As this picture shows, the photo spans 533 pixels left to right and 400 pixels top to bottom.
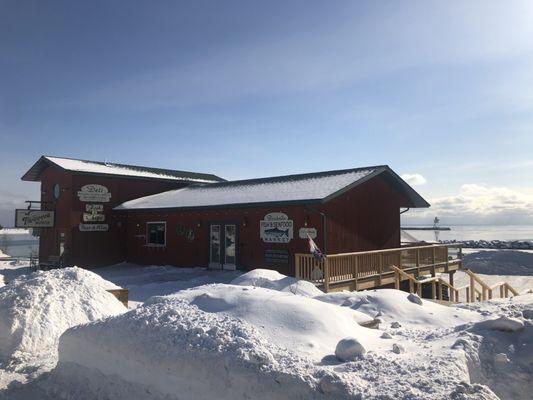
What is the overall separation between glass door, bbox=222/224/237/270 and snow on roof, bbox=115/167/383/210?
3.86ft

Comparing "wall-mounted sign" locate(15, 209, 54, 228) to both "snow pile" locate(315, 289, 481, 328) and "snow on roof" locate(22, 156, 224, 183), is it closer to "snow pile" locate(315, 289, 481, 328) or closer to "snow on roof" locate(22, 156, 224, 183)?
"snow on roof" locate(22, 156, 224, 183)

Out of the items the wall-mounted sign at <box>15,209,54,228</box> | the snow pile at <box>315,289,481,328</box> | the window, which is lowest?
the snow pile at <box>315,289,481,328</box>

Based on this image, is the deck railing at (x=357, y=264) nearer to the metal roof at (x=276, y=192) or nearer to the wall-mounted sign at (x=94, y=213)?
the metal roof at (x=276, y=192)

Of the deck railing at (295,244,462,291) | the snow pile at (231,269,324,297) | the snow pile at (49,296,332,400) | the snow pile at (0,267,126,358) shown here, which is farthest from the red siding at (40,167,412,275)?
the snow pile at (49,296,332,400)

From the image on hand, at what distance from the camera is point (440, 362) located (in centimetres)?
581

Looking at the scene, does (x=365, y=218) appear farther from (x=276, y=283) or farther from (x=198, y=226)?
(x=198, y=226)

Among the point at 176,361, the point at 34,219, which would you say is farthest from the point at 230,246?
the point at 176,361

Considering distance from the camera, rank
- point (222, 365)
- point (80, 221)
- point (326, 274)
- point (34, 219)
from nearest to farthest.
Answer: point (222, 365), point (326, 274), point (80, 221), point (34, 219)

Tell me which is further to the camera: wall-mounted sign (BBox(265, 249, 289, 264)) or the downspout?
wall-mounted sign (BBox(265, 249, 289, 264))

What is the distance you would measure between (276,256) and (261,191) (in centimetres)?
328

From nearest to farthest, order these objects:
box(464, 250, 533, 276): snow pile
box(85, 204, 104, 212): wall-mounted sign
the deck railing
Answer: the deck railing, box(85, 204, 104, 212): wall-mounted sign, box(464, 250, 533, 276): snow pile

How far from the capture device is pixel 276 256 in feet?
57.9

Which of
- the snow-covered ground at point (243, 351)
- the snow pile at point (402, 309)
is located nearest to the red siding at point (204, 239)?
the snow pile at point (402, 309)

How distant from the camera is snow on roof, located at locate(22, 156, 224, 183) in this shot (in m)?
23.0
